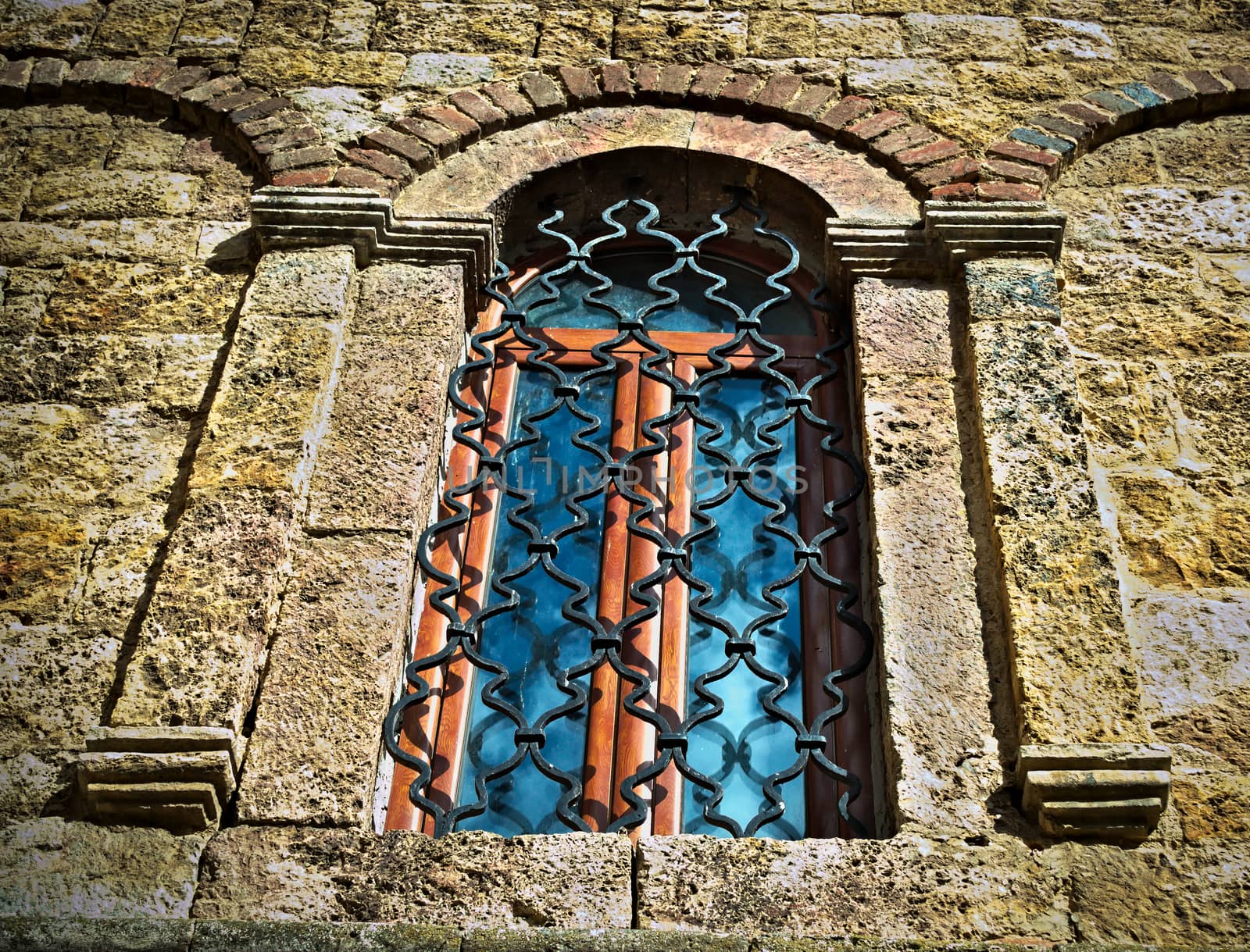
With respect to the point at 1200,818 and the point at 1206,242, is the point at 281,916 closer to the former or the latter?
the point at 1200,818

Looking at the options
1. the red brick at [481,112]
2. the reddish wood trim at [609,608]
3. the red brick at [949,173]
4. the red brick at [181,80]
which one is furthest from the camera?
the red brick at [181,80]

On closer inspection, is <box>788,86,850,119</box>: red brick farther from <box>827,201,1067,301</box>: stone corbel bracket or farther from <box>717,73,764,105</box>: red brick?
<box>827,201,1067,301</box>: stone corbel bracket

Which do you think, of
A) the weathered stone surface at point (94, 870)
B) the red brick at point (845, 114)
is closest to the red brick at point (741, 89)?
the red brick at point (845, 114)

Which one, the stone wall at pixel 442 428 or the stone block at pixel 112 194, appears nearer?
the stone wall at pixel 442 428

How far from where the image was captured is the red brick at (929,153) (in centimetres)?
398

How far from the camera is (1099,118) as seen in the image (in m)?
4.11

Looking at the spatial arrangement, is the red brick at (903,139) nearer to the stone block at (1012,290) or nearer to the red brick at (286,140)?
the stone block at (1012,290)

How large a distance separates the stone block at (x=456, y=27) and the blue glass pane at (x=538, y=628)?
3.75 ft

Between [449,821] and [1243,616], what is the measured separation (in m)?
1.68

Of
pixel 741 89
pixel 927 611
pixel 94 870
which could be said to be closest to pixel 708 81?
pixel 741 89

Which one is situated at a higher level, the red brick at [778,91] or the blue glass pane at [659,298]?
the red brick at [778,91]

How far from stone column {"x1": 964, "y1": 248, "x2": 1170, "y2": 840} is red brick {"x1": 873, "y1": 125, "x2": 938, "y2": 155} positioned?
503mm

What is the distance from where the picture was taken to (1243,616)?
3.10m

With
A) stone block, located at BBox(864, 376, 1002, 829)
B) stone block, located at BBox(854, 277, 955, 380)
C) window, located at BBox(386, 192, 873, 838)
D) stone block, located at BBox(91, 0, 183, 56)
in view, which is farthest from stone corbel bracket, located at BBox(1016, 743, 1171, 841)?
stone block, located at BBox(91, 0, 183, 56)
